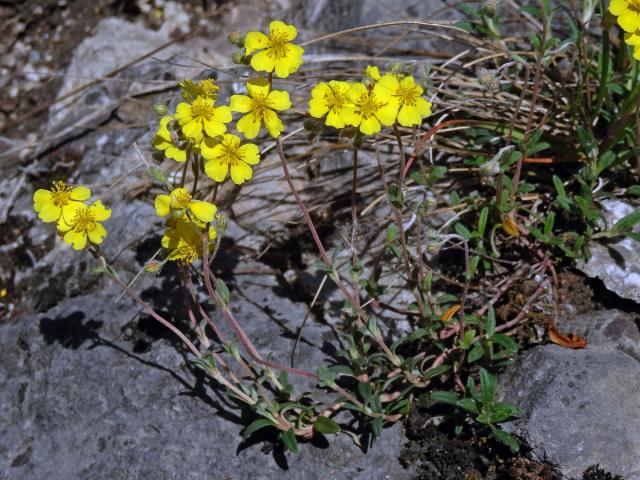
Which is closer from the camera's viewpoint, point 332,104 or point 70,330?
point 332,104

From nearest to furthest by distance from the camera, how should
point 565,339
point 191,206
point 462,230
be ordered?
1. point 191,206
2. point 565,339
3. point 462,230

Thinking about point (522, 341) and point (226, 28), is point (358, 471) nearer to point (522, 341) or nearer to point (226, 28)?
point (522, 341)

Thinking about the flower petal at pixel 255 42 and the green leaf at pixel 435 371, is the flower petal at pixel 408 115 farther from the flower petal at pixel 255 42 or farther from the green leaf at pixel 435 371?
the green leaf at pixel 435 371

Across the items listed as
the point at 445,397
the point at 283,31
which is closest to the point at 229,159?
the point at 283,31

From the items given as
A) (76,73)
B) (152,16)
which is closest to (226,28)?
(152,16)

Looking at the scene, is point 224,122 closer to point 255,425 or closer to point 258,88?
point 258,88

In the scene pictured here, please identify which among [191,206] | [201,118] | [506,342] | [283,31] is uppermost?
[283,31]
